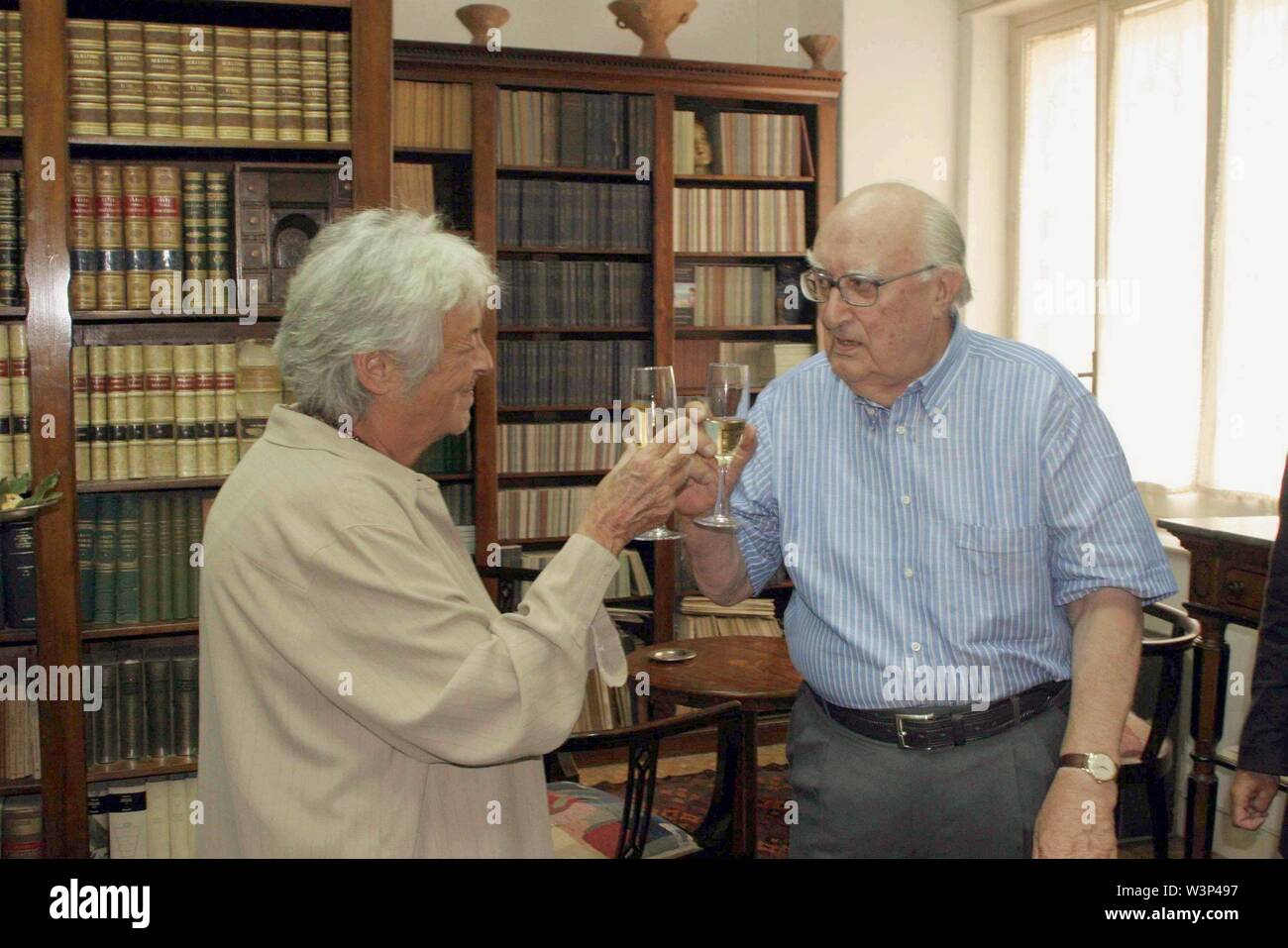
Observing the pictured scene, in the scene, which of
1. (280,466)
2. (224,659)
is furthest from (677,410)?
(224,659)

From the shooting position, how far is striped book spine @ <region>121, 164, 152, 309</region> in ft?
9.62

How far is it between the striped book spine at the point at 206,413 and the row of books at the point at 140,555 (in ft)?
0.34

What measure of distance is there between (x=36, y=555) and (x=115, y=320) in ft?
1.92

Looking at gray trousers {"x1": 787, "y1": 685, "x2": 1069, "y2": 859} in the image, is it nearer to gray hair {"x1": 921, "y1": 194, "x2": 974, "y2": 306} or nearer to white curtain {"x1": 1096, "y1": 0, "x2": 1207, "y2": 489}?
gray hair {"x1": 921, "y1": 194, "x2": 974, "y2": 306}

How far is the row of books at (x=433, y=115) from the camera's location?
4574 mm

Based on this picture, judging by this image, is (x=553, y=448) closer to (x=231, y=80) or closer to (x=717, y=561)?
(x=231, y=80)

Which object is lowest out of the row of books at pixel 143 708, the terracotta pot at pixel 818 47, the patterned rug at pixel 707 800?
the patterned rug at pixel 707 800

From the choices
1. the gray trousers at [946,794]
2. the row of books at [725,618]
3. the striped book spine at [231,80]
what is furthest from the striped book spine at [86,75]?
the row of books at [725,618]

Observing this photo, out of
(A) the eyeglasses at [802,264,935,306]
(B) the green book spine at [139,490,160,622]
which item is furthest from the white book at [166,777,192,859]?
(A) the eyeglasses at [802,264,935,306]

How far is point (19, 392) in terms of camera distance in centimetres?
291

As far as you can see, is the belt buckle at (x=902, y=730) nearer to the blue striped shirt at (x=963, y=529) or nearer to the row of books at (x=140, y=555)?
the blue striped shirt at (x=963, y=529)

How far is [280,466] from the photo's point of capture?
1.43 meters

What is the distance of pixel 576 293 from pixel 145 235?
7.16 feet

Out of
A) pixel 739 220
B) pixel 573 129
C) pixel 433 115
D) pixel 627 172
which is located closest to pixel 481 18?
pixel 433 115
